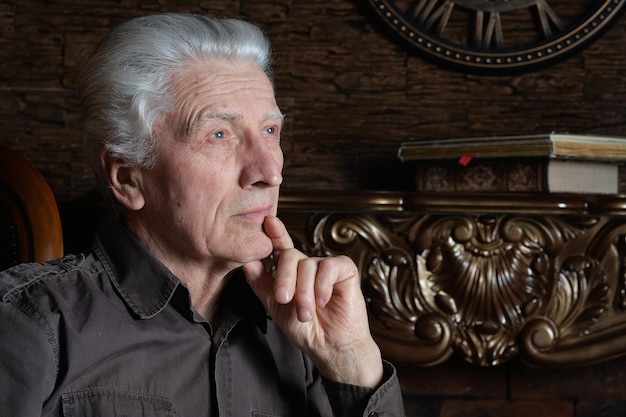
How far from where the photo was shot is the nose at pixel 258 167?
Answer: 1269 millimetres

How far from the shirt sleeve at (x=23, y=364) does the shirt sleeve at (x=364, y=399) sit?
1.49 feet

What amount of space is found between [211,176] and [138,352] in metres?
0.28

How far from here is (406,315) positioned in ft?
6.23

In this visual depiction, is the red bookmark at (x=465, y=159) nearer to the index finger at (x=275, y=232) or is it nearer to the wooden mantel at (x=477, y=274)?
the wooden mantel at (x=477, y=274)

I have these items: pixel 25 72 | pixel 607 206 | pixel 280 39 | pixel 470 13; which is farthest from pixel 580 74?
pixel 25 72

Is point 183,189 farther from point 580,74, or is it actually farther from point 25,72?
point 580,74

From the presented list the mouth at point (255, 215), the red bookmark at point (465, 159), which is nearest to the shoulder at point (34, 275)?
the mouth at point (255, 215)

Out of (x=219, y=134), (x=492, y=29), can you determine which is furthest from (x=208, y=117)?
(x=492, y=29)

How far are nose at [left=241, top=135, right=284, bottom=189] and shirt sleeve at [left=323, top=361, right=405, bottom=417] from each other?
341 mm

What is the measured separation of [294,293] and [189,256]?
0.17m

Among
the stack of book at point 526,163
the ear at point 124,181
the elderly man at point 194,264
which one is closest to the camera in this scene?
the elderly man at point 194,264

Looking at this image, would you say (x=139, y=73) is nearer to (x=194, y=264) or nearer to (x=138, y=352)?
(x=194, y=264)

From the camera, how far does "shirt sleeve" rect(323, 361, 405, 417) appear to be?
133 centimetres

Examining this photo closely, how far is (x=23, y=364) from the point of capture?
1065mm
